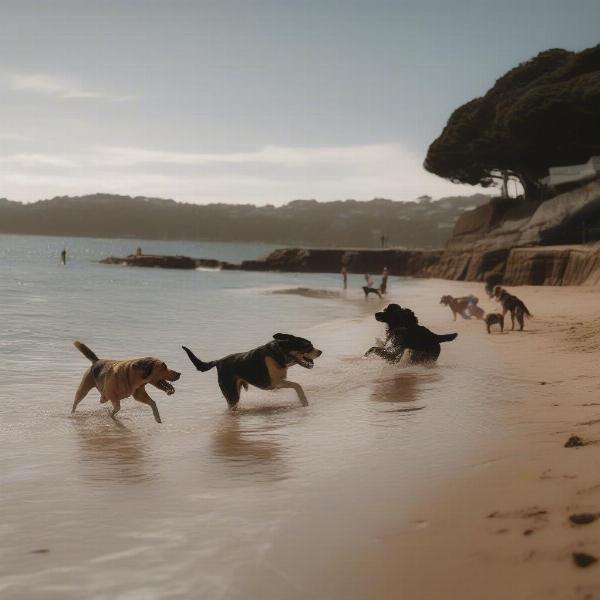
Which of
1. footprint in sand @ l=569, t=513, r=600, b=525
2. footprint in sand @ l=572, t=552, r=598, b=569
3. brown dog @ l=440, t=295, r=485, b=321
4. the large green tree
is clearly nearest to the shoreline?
the large green tree

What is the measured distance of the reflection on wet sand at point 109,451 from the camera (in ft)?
19.5

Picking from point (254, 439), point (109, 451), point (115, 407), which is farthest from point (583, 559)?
point (115, 407)

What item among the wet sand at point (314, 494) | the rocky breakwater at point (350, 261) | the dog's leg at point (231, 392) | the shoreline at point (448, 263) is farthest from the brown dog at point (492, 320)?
the rocky breakwater at point (350, 261)

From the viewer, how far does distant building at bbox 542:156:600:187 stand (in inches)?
1805

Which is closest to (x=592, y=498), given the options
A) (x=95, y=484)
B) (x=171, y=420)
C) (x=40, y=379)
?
(x=95, y=484)

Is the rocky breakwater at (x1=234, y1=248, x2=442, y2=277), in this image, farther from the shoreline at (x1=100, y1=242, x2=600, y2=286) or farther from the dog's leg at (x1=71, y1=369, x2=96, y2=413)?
the dog's leg at (x1=71, y1=369, x2=96, y2=413)

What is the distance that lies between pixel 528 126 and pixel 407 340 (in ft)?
133

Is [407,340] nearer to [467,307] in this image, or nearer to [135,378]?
[135,378]

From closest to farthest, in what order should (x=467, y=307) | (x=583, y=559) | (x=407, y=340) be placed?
1. (x=583, y=559)
2. (x=407, y=340)
3. (x=467, y=307)

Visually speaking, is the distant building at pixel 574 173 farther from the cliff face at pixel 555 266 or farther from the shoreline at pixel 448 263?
the cliff face at pixel 555 266

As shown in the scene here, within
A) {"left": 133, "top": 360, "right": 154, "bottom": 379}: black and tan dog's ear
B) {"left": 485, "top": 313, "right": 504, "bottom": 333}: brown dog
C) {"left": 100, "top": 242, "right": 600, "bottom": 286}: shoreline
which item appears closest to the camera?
{"left": 133, "top": 360, "right": 154, "bottom": 379}: black and tan dog's ear

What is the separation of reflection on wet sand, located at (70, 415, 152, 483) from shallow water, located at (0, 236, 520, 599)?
25mm

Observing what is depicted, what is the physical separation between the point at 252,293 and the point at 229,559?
35488mm

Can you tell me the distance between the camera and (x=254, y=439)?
7.18 m
